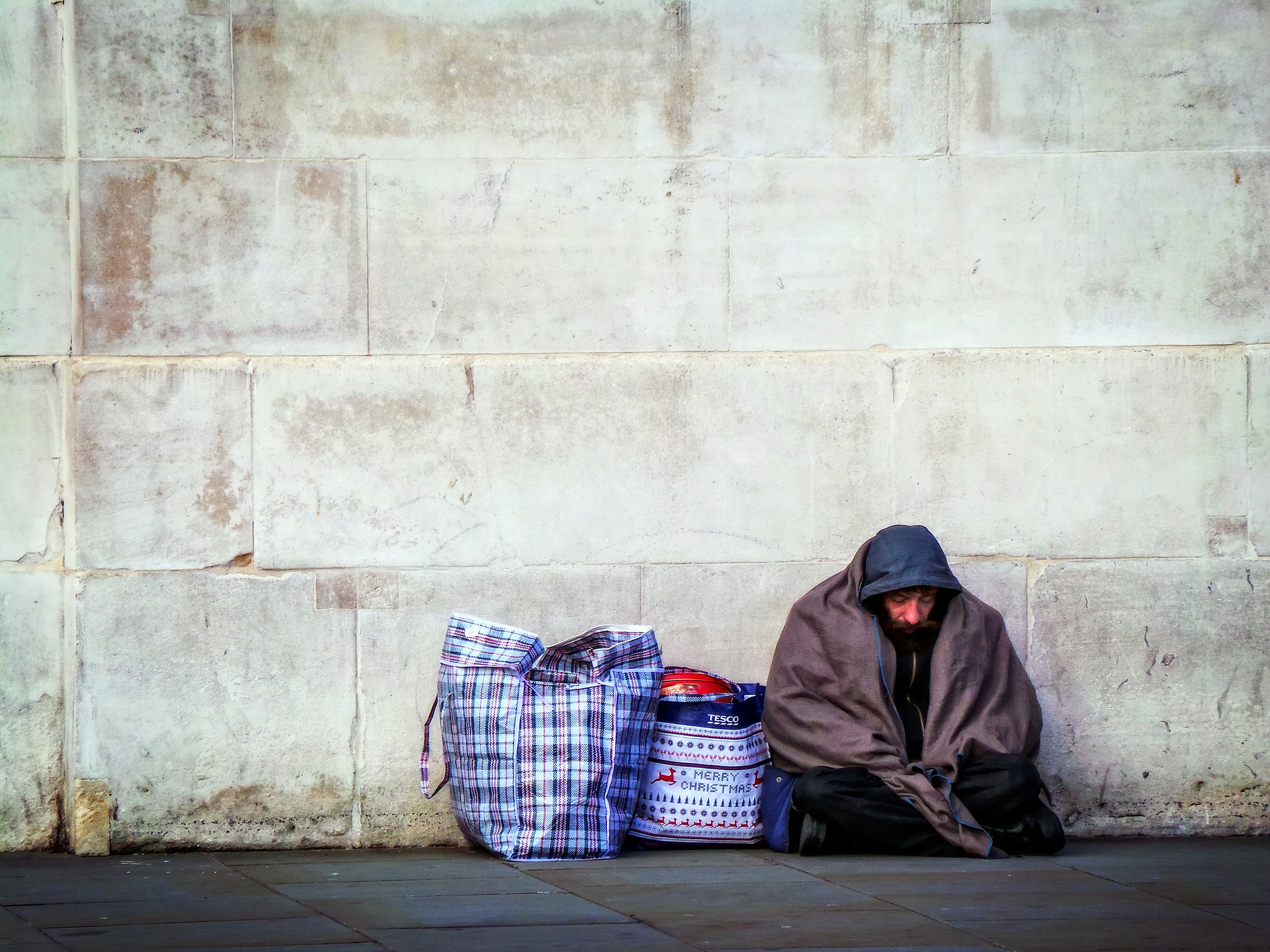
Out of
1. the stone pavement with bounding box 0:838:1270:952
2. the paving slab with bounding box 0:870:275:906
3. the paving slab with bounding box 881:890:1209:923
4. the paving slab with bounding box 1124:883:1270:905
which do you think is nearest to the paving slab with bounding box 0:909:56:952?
the stone pavement with bounding box 0:838:1270:952

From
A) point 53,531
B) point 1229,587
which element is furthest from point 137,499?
point 1229,587

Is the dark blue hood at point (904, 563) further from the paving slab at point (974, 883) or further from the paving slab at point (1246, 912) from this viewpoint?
the paving slab at point (1246, 912)

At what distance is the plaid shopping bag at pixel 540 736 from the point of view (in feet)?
15.4

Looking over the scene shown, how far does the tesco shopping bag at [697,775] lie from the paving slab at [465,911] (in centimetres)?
83

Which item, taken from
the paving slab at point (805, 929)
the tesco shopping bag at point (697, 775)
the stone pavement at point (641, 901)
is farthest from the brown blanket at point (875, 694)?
the paving slab at point (805, 929)

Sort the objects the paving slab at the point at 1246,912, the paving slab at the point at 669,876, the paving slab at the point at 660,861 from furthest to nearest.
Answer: the paving slab at the point at 660,861, the paving slab at the point at 669,876, the paving slab at the point at 1246,912

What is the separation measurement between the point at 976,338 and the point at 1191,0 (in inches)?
56.9

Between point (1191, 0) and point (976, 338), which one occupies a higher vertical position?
point (1191, 0)

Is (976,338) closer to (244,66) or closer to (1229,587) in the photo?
(1229,587)

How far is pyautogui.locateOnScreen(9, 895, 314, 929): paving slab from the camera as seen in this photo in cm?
381

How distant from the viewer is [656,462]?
200 inches

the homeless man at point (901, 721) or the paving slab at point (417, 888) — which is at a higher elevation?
the homeless man at point (901, 721)

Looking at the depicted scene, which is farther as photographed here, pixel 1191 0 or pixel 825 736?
pixel 1191 0

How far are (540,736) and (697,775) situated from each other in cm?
59
